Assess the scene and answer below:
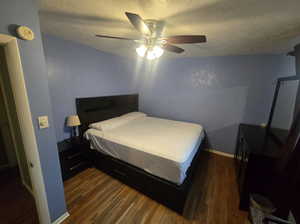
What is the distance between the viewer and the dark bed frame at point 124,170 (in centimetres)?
164

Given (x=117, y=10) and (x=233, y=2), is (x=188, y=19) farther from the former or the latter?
(x=117, y=10)

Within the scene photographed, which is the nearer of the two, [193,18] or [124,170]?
[193,18]

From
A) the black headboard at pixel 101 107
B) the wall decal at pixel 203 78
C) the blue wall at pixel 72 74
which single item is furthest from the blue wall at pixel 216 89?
the blue wall at pixel 72 74

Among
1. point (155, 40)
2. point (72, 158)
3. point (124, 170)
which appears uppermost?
point (155, 40)

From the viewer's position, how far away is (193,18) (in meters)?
1.38

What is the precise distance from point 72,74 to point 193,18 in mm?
2245

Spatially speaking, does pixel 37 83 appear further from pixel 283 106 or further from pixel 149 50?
pixel 283 106

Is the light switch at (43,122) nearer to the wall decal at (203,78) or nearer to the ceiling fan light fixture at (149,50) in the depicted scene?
the ceiling fan light fixture at (149,50)

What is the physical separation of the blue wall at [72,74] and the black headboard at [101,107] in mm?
128

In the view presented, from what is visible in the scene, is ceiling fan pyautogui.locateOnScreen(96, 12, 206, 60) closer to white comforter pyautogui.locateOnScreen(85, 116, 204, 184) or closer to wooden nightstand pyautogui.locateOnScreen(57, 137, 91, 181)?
white comforter pyautogui.locateOnScreen(85, 116, 204, 184)

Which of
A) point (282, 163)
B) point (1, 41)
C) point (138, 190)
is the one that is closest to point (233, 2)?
point (282, 163)

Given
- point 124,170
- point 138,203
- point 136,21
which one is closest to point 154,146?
point 124,170

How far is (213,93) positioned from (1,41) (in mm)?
3403

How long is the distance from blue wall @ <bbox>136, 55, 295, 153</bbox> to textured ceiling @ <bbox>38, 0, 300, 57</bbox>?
709 millimetres
